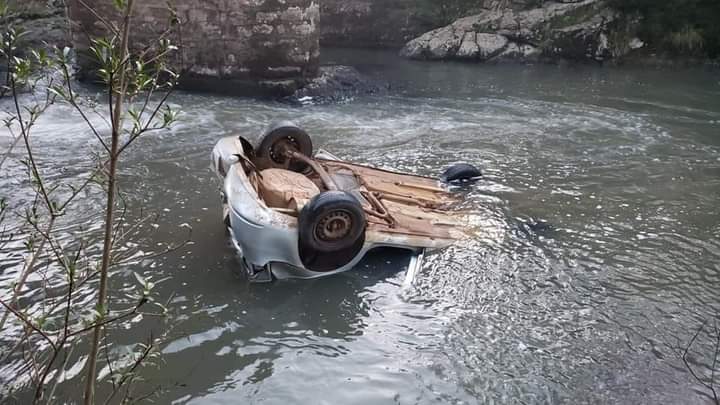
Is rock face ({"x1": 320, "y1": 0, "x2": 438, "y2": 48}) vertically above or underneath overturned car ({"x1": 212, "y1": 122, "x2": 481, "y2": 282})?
above

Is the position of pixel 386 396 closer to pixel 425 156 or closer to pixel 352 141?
pixel 425 156

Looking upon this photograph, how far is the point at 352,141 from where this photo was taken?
33.1ft

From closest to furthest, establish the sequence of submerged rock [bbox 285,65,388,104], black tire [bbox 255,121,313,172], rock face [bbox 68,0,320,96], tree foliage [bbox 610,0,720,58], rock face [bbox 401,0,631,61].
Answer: black tire [bbox 255,121,313,172] < rock face [bbox 68,0,320,96] < submerged rock [bbox 285,65,388,104] < tree foliage [bbox 610,0,720,58] < rock face [bbox 401,0,631,61]

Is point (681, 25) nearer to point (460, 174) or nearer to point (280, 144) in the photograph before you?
point (460, 174)

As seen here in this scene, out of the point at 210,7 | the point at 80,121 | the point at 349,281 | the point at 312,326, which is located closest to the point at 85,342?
the point at 312,326

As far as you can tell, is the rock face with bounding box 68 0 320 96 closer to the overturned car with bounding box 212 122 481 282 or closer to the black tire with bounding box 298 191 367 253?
the overturned car with bounding box 212 122 481 282

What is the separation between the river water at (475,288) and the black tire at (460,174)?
158 mm

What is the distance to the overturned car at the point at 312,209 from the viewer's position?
16.1ft

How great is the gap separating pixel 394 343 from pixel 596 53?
639 inches

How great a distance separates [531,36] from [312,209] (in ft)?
52.7

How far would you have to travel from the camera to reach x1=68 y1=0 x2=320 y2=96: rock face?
42.2 ft

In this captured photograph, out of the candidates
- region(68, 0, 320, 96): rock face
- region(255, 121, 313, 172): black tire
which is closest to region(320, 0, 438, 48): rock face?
region(68, 0, 320, 96): rock face

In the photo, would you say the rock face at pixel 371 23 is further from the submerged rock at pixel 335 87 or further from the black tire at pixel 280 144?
the black tire at pixel 280 144

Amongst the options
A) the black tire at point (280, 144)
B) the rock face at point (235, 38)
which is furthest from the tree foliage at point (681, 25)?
the black tire at point (280, 144)
